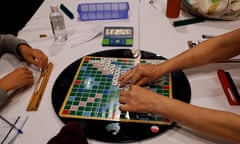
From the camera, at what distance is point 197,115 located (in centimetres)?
66

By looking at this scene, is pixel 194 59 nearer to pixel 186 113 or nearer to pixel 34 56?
pixel 186 113

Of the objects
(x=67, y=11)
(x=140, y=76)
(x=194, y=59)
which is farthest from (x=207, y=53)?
(x=67, y=11)

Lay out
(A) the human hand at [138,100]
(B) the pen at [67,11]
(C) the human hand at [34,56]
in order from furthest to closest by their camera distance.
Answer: (B) the pen at [67,11]
(C) the human hand at [34,56]
(A) the human hand at [138,100]

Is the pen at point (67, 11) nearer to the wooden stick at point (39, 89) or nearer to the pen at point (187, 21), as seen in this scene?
the wooden stick at point (39, 89)

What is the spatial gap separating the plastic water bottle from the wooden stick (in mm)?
201

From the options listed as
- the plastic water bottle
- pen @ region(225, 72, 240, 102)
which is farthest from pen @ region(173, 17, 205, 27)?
the plastic water bottle

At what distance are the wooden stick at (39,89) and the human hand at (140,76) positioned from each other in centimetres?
27

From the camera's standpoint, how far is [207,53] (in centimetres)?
90

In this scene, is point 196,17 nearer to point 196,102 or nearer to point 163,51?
point 163,51

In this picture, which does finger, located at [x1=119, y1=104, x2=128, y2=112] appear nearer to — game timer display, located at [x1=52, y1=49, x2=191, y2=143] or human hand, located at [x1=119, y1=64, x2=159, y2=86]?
game timer display, located at [x1=52, y1=49, x2=191, y2=143]

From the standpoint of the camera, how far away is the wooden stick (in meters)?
0.80

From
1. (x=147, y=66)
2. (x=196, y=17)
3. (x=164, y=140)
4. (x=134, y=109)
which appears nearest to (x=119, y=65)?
(x=147, y=66)

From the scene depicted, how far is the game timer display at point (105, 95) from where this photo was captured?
0.70 meters

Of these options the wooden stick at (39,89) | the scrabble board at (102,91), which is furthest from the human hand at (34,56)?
the scrabble board at (102,91)
